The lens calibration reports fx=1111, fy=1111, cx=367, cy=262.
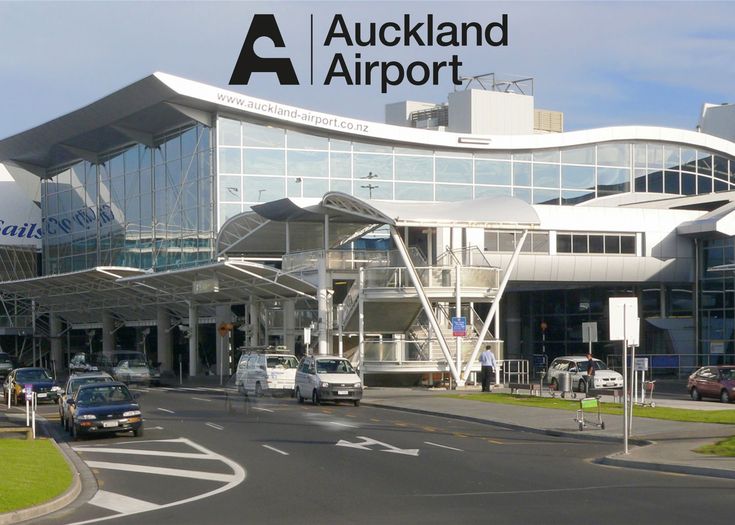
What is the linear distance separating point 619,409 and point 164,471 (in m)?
17.2

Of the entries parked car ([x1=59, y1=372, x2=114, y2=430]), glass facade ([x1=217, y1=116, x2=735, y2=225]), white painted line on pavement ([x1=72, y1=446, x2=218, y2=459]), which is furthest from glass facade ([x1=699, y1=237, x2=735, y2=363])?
white painted line on pavement ([x1=72, y1=446, x2=218, y2=459])

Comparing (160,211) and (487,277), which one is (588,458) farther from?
(160,211)

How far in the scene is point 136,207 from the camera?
7606 centimetres

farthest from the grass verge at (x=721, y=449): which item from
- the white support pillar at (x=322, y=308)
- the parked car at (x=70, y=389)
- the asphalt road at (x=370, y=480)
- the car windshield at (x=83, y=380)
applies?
the white support pillar at (x=322, y=308)

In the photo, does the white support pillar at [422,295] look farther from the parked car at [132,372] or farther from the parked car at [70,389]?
the parked car at [132,372]

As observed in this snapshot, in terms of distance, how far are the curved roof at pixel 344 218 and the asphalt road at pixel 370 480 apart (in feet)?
58.7

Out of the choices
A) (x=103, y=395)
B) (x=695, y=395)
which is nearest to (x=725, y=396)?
(x=695, y=395)

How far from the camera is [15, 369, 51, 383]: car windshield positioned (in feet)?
142

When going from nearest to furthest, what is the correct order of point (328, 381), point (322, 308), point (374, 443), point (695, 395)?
point (374, 443)
point (328, 381)
point (695, 395)
point (322, 308)

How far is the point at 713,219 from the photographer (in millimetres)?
58125

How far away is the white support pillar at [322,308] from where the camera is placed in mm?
49406

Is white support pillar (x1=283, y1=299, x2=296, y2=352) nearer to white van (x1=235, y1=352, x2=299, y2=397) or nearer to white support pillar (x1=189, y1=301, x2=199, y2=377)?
white support pillar (x1=189, y1=301, x2=199, y2=377)

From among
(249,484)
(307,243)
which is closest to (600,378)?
(307,243)

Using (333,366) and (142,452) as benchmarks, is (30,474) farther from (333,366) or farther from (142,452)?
(333,366)
